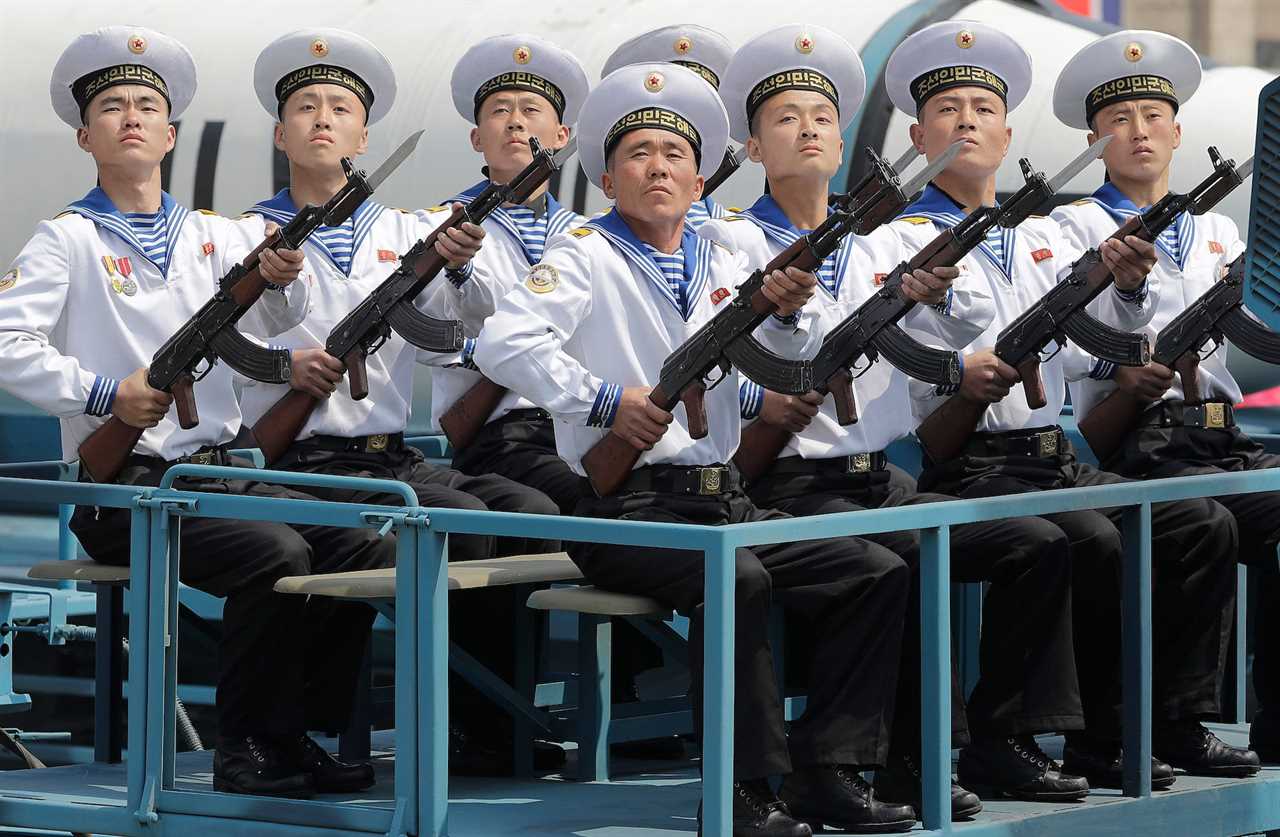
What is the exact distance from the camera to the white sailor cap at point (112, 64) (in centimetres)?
741

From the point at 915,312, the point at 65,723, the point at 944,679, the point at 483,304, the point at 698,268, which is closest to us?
the point at 944,679

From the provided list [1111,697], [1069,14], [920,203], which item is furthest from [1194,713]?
[1069,14]

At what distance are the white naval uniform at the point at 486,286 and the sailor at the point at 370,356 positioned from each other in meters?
0.09

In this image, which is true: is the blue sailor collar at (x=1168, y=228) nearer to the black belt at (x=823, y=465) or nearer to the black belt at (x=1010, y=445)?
the black belt at (x=1010, y=445)

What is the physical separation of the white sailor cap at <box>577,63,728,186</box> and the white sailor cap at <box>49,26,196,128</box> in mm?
1457

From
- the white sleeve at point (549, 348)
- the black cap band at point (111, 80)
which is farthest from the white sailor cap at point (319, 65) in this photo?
the white sleeve at point (549, 348)

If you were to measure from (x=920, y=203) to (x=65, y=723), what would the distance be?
8165mm

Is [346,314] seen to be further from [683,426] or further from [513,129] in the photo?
[683,426]

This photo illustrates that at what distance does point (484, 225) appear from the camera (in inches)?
330

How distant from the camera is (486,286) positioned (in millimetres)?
7848

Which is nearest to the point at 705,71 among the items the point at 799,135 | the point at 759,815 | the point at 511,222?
the point at 511,222

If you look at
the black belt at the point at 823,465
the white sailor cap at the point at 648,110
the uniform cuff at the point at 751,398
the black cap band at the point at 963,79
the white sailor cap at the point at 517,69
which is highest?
the white sailor cap at the point at 517,69

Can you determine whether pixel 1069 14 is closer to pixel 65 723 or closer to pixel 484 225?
pixel 484 225

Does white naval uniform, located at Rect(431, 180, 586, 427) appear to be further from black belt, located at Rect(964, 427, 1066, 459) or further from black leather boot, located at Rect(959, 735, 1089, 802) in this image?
black leather boot, located at Rect(959, 735, 1089, 802)
